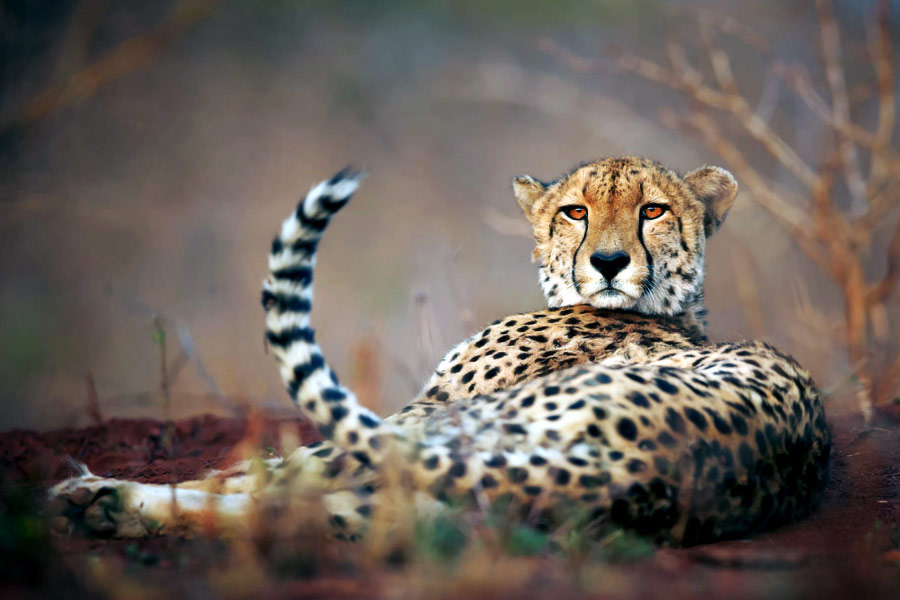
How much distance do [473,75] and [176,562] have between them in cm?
1049

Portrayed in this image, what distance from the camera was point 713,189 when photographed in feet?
11.6

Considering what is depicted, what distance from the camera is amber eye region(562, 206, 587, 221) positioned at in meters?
3.35

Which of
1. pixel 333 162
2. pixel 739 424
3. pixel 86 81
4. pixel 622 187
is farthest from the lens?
pixel 333 162

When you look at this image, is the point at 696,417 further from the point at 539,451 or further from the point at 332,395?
the point at 332,395

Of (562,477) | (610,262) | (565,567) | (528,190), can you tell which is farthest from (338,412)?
(528,190)

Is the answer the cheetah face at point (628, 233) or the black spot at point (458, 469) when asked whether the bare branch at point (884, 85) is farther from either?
the black spot at point (458, 469)

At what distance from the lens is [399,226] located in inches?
395

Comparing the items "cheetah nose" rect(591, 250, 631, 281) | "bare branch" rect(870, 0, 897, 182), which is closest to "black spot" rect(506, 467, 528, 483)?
"cheetah nose" rect(591, 250, 631, 281)

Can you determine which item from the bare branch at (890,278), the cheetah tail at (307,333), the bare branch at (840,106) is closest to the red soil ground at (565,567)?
the cheetah tail at (307,333)

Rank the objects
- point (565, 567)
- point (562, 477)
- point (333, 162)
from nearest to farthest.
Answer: point (565, 567) < point (562, 477) < point (333, 162)

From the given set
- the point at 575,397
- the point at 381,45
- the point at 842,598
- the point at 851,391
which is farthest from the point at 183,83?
the point at 842,598

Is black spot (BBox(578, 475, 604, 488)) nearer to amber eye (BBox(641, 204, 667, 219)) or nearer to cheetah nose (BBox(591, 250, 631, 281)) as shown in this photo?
cheetah nose (BBox(591, 250, 631, 281))

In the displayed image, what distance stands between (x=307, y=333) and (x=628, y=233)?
1.37 m

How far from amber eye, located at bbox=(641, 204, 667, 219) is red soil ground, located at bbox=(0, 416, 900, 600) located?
1.08m
